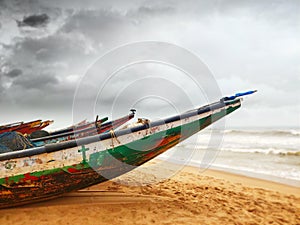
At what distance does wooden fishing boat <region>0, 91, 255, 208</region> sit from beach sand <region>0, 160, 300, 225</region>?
0.34 metres

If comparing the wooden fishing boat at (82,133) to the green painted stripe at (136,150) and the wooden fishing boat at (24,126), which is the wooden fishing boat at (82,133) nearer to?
the green painted stripe at (136,150)

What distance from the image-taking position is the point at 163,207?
442 centimetres

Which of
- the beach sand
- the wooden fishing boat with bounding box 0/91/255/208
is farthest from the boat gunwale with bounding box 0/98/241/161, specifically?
the beach sand

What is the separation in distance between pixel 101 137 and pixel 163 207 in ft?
4.97

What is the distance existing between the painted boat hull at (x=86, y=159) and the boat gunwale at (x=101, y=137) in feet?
0.04

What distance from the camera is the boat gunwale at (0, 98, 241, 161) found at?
3961 mm

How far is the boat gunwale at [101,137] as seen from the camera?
396 centimetres

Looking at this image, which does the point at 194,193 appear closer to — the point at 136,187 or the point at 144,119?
the point at 136,187

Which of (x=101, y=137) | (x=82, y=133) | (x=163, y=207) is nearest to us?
(x=101, y=137)

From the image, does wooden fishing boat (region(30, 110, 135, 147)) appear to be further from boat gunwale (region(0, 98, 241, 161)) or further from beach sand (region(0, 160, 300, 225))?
boat gunwale (region(0, 98, 241, 161))

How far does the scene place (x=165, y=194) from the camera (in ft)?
17.2

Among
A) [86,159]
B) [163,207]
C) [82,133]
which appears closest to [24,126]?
[82,133]

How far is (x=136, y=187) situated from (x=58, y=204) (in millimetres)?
1802

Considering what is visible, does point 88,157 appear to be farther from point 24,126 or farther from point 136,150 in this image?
point 24,126
